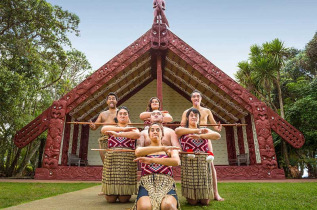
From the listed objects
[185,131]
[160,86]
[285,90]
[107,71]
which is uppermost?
[285,90]

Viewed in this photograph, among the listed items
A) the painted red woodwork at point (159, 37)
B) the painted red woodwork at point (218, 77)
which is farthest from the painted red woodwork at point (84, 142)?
the painted red woodwork at point (218, 77)

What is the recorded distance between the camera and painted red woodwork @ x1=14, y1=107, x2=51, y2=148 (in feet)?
20.7

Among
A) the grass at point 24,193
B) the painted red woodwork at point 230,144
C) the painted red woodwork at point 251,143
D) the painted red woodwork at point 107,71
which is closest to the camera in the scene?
the grass at point 24,193

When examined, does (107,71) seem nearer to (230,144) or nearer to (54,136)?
(54,136)

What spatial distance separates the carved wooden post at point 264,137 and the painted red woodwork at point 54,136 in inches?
217

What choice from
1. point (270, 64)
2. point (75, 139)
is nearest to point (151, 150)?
point (75, 139)

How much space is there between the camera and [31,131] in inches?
252

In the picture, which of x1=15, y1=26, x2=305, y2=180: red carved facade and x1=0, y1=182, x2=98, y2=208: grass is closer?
x1=0, y1=182, x2=98, y2=208: grass

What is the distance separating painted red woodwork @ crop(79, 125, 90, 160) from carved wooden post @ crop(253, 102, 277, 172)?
650 centimetres

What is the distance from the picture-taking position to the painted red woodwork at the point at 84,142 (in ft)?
29.9

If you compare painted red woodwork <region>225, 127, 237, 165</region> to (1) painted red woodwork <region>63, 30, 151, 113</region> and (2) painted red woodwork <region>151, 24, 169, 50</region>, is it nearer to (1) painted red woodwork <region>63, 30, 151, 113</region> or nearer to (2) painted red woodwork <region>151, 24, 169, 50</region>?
(2) painted red woodwork <region>151, 24, 169, 50</region>

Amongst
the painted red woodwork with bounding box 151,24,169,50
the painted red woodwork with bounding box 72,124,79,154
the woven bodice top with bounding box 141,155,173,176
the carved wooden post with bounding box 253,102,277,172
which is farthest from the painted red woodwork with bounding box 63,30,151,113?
the woven bodice top with bounding box 141,155,173,176

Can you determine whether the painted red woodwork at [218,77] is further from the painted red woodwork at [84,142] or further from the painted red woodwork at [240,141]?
the painted red woodwork at [84,142]

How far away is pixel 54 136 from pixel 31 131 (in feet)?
2.59
